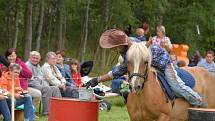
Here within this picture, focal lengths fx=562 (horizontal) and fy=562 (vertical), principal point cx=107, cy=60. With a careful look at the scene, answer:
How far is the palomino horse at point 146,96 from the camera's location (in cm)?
641

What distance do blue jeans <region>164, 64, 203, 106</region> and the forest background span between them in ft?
54.6

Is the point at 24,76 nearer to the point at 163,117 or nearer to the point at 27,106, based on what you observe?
the point at 27,106

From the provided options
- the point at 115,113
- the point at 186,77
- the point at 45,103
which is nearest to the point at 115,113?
the point at 115,113

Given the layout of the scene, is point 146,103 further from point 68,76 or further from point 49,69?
point 68,76

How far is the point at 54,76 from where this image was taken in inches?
456

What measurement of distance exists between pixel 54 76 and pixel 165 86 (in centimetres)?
494

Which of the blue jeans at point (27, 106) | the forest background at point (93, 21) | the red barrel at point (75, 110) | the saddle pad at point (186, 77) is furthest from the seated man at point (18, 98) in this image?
the forest background at point (93, 21)

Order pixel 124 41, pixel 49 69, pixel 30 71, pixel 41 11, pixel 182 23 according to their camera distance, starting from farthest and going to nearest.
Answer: pixel 182 23
pixel 41 11
pixel 49 69
pixel 30 71
pixel 124 41

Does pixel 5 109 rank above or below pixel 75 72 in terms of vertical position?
below

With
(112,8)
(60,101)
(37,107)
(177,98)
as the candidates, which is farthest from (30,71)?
(112,8)

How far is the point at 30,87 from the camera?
35.5 ft

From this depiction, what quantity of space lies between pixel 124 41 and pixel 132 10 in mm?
21662

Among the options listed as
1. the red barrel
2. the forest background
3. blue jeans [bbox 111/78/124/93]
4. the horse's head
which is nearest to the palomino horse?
the horse's head

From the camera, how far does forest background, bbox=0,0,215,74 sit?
25734 mm
